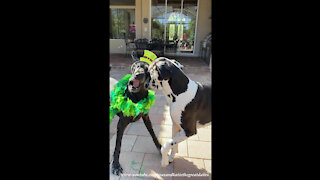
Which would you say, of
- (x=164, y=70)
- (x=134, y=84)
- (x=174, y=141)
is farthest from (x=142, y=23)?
(x=174, y=141)

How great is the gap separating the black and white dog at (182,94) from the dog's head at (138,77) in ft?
0.18

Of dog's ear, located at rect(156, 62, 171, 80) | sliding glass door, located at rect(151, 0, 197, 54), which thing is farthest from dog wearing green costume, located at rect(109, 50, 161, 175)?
sliding glass door, located at rect(151, 0, 197, 54)

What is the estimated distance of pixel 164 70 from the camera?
126cm

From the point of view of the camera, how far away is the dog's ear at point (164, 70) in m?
1.25

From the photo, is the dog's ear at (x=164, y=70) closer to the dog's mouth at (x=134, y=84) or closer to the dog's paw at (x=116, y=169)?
the dog's mouth at (x=134, y=84)

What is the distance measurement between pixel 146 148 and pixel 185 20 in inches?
295

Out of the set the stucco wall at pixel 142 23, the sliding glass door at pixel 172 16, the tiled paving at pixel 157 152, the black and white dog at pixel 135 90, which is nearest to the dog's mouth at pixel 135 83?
the black and white dog at pixel 135 90

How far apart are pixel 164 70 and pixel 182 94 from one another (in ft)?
0.79

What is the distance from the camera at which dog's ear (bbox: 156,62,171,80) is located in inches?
49.4
